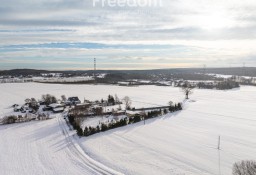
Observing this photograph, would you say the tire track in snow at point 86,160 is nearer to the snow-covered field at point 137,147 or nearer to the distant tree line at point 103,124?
the snow-covered field at point 137,147

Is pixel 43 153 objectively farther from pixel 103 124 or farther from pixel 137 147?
pixel 103 124

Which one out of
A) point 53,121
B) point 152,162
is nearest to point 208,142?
point 152,162

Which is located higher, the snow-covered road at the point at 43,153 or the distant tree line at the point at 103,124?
the distant tree line at the point at 103,124

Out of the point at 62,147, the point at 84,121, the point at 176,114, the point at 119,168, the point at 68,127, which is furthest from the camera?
the point at 176,114

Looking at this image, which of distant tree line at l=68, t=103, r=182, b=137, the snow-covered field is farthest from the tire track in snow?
distant tree line at l=68, t=103, r=182, b=137

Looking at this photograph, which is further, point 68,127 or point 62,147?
point 68,127

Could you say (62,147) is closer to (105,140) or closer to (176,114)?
(105,140)

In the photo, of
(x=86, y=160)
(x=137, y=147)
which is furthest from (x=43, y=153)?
(x=137, y=147)

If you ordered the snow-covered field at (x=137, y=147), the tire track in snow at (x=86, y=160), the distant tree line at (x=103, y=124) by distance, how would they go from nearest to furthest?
the tire track in snow at (x=86, y=160)
the snow-covered field at (x=137, y=147)
the distant tree line at (x=103, y=124)

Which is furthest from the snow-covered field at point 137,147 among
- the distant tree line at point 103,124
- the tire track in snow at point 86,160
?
the distant tree line at point 103,124

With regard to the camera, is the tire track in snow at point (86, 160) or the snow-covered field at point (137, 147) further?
the snow-covered field at point (137, 147)

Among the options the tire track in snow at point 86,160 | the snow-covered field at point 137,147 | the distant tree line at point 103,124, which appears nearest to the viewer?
the tire track in snow at point 86,160
